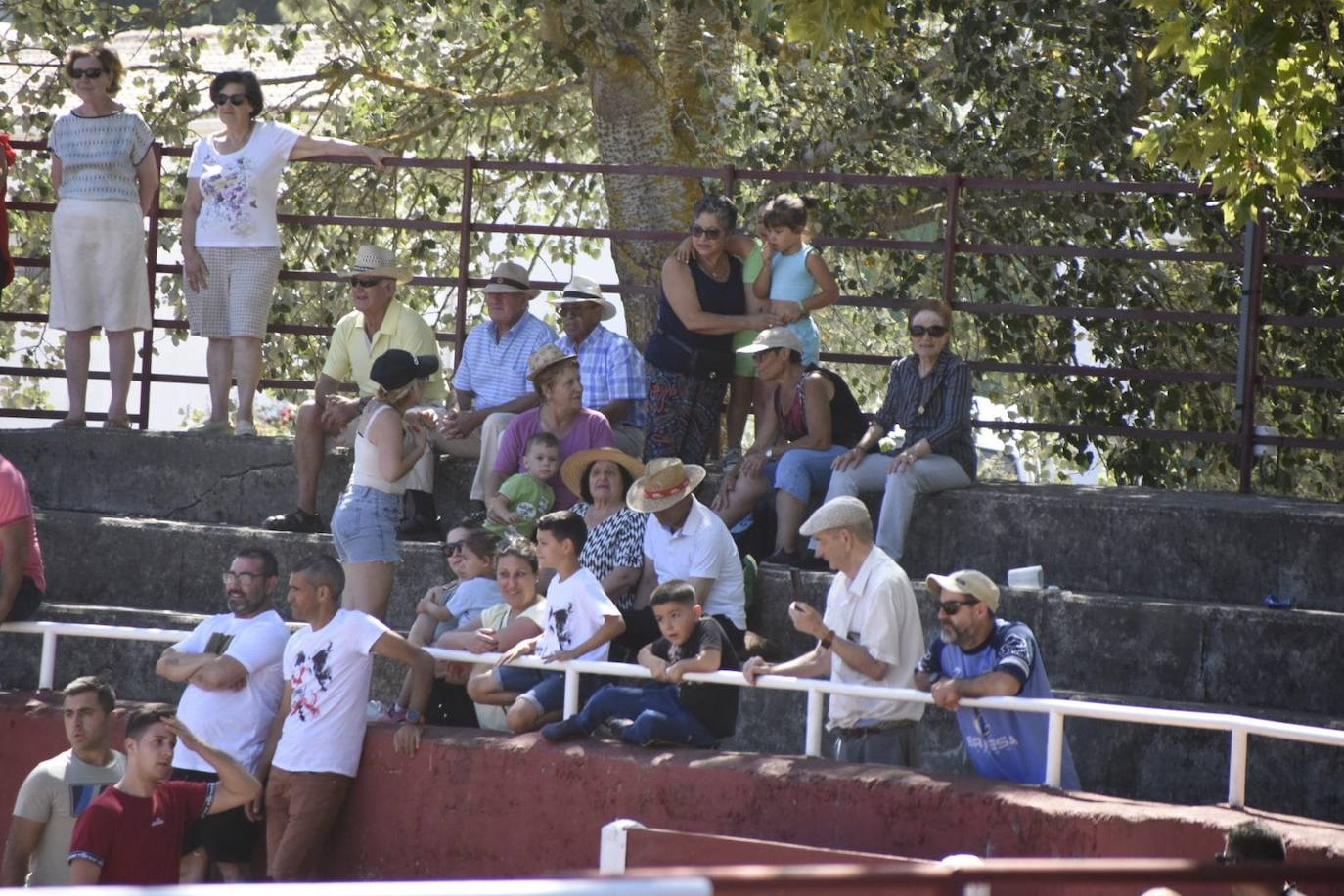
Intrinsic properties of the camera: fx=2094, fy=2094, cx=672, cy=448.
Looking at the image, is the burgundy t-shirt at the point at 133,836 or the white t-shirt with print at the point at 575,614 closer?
the burgundy t-shirt at the point at 133,836

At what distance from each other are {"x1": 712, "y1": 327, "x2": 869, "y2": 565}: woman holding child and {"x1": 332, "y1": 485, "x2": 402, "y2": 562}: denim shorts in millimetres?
1546

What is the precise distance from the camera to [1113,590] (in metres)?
9.86

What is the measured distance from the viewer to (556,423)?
400 inches

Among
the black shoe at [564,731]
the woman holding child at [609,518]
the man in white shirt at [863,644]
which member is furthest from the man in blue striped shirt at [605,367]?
the man in white shirt at [863,644]

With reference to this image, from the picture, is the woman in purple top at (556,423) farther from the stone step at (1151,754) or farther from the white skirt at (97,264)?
the white skirt at (97,264)

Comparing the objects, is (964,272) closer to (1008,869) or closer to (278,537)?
(278,537)

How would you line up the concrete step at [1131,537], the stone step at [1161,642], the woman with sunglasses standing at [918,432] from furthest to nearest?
the woman with sunglasses standing at [918,432]
the concrete step at [1131,537]
the stone step at [1161,642]

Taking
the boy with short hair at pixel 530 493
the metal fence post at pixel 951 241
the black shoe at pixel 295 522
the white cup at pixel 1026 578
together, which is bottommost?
the white cup at pixel 1026 578

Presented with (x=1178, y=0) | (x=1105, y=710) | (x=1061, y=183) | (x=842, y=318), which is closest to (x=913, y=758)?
(x=1105, y=710)

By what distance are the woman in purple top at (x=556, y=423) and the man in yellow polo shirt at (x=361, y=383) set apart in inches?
21.3

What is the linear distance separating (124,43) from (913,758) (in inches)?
949

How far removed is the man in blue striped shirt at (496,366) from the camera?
10.9m

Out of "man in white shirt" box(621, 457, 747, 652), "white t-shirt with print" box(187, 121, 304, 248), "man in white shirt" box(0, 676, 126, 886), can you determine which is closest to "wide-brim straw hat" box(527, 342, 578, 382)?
"man in white shirt" box(621, 457, 747, 652)

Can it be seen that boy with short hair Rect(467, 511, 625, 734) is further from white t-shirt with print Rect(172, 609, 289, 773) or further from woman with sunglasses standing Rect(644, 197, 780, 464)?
woman with sunglasses standing Rect(644, 197, 780, 464)
